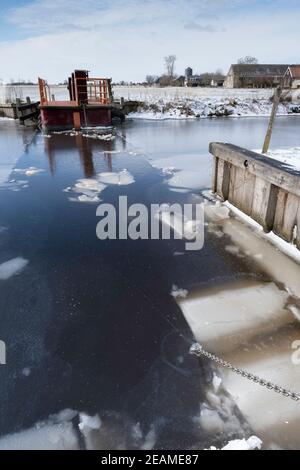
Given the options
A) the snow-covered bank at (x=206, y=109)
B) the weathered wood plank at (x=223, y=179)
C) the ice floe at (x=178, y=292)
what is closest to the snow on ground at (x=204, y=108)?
the snow-covered bank at (x=206, y=109)

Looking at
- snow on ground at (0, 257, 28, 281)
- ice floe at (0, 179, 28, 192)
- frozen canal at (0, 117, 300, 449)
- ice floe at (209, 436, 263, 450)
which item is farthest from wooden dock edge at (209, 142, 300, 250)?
ice floe at (0, 179, 28, 192)

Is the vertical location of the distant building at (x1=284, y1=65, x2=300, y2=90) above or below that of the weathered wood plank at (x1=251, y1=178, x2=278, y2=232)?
above

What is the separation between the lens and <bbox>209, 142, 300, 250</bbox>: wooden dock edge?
457 cm

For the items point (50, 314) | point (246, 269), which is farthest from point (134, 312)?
point (246, 269)

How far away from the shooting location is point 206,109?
27.0 metres

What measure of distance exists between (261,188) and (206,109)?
2389cm

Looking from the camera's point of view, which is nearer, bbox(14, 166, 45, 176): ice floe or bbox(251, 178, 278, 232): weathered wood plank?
bbox(251, 178, 278, 232): weathered wood plank

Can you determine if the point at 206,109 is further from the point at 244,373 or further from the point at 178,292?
the point at 244,373

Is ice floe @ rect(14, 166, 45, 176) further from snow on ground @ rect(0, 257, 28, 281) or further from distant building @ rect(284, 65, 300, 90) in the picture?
distant building @ rect(284, 65, 300, 90)

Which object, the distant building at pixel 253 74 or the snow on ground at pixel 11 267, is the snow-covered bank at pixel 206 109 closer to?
the snow on ground at pixel 11 267

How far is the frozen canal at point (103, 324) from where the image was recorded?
7.66 feet

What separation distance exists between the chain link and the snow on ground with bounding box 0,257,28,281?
96.9 inches

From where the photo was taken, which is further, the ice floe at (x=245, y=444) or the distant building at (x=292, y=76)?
the distant building at (x=292, y=76)

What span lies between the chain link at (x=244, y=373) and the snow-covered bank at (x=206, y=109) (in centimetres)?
2285
